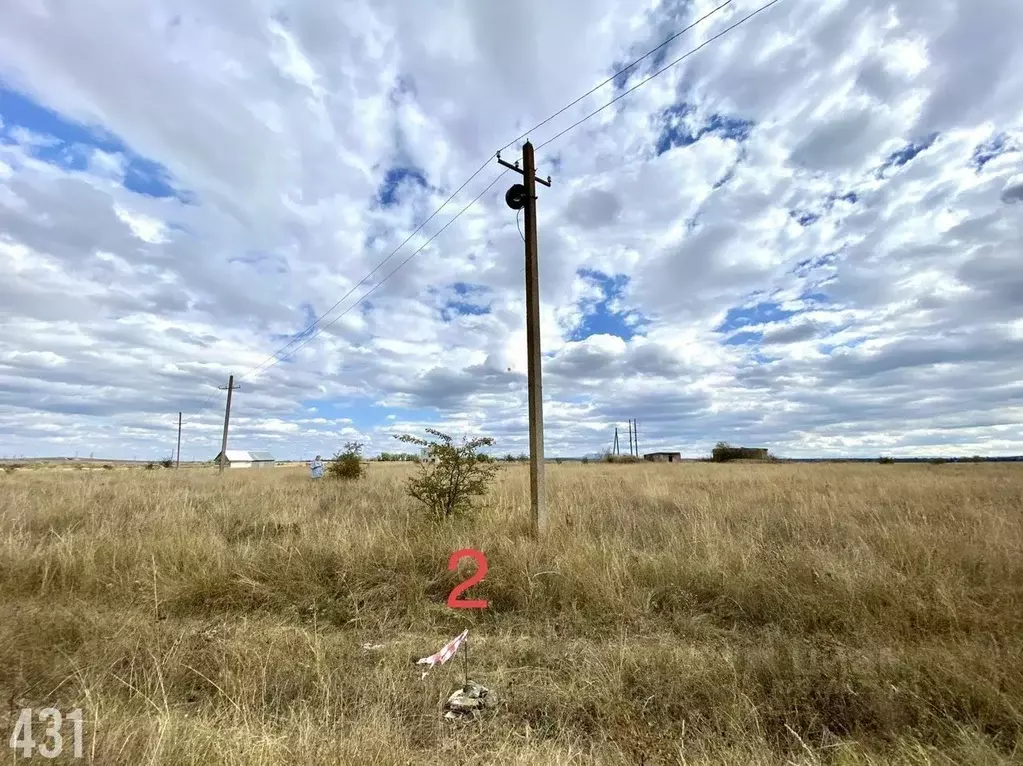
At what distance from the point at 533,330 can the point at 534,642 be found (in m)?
5.69

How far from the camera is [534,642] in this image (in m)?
5.00

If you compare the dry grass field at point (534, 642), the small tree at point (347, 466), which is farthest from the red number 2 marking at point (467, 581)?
the small tree at point (347, 466)

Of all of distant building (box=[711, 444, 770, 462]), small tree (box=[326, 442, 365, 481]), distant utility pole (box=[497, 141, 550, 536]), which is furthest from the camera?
distant building (box=[711, 444, 770, 462])

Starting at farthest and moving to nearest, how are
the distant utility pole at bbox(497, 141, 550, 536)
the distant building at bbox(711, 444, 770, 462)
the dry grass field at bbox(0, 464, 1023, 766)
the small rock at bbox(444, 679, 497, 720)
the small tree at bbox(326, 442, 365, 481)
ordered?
the distant building at bbox(711, 444, 770, 462) → the small tree at bbox(326, 442, 365, 481) → the distant utility pole at bbox(497, 141, 550, 536) → the small rock at bbox(444, 679, 497, 720) → the dry grass field at bbox(0, 464, 1023, 766)

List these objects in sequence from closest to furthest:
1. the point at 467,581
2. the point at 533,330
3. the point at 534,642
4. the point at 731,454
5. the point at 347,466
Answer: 1. the point at 534,642
2. the point at 467,581
3. the point at 533,330
4. the point at 347,466
5. the point at 731,454

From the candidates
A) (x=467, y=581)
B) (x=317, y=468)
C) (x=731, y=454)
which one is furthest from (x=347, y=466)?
(x=731, y=454)

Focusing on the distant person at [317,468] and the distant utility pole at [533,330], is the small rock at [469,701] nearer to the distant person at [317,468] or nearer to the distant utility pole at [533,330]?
the distant utility pole at [533,330]

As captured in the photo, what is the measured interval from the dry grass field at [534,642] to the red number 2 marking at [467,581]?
0.15 metres

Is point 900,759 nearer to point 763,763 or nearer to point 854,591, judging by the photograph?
point 763,763

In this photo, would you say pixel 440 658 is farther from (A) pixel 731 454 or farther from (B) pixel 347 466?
(A) pixel 731 454

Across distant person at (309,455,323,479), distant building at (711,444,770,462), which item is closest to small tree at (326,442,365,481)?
distant person at (309,455,323,479)

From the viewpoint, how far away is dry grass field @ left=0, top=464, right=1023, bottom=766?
324 cm

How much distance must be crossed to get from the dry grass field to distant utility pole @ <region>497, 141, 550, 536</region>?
0.51 m

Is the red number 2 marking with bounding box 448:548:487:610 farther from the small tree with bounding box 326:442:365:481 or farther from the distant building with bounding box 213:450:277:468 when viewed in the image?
the distant building with bounding box 213:450:277:468
